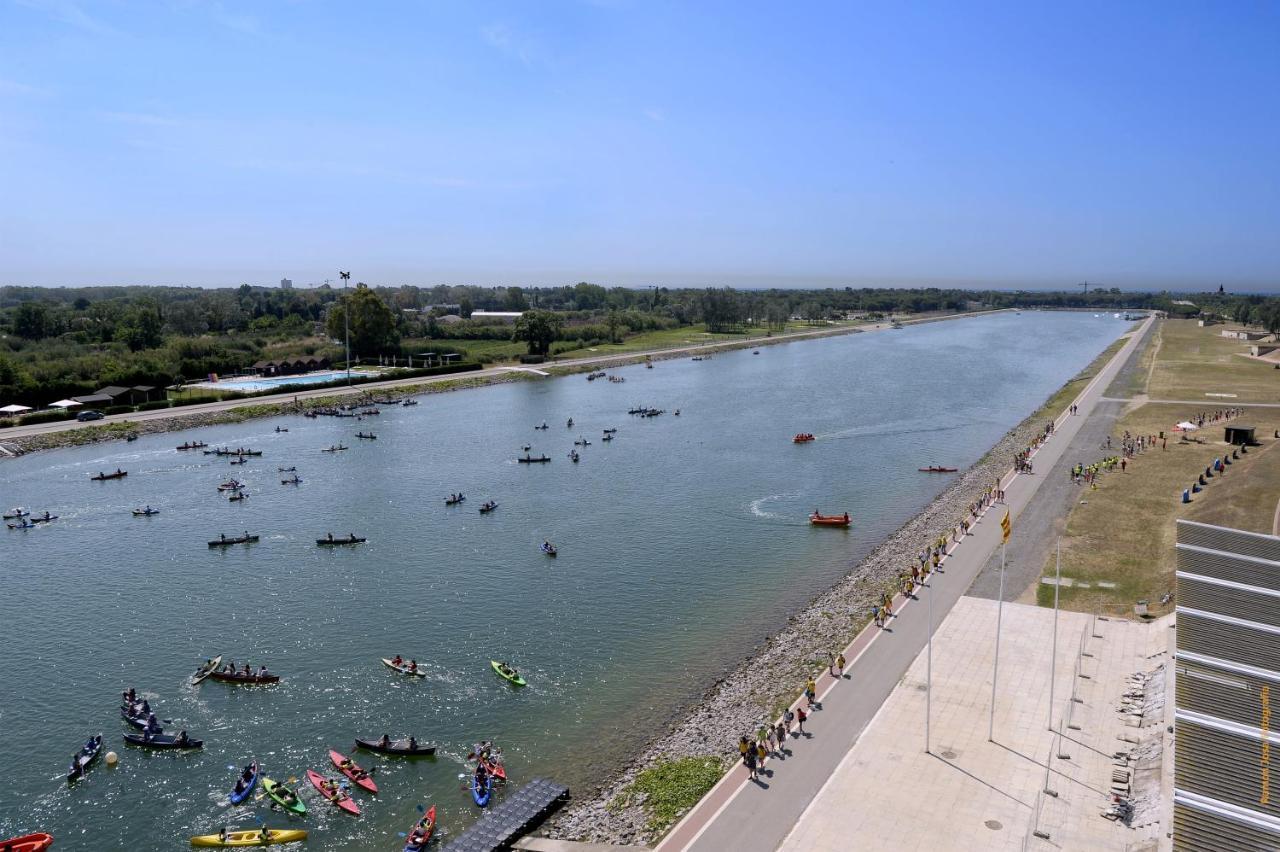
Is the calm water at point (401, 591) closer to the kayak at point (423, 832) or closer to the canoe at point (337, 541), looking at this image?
the kayak at point (423, 832)

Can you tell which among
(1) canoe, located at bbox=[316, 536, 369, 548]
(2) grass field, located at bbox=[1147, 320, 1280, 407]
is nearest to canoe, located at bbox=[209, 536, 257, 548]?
(1) canoe, located at bbox=[316, 536, 369, 548]

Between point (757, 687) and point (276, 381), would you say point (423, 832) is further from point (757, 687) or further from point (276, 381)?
point (276, 381)

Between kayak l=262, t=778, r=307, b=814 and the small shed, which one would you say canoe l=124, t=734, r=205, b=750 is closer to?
kayak l=262, t=778, r=307, b=814

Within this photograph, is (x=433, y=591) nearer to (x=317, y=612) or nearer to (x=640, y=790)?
(x=317, y=612)

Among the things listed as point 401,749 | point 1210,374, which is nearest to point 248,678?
point 401,749

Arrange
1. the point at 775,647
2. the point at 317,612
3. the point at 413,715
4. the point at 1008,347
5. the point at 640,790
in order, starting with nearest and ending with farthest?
the point at 640,790
the point at 413,715
the point at 775,647
the point at 317,612
the point at 1008,347

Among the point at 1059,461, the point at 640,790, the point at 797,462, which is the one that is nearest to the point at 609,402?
the point at 797,462
